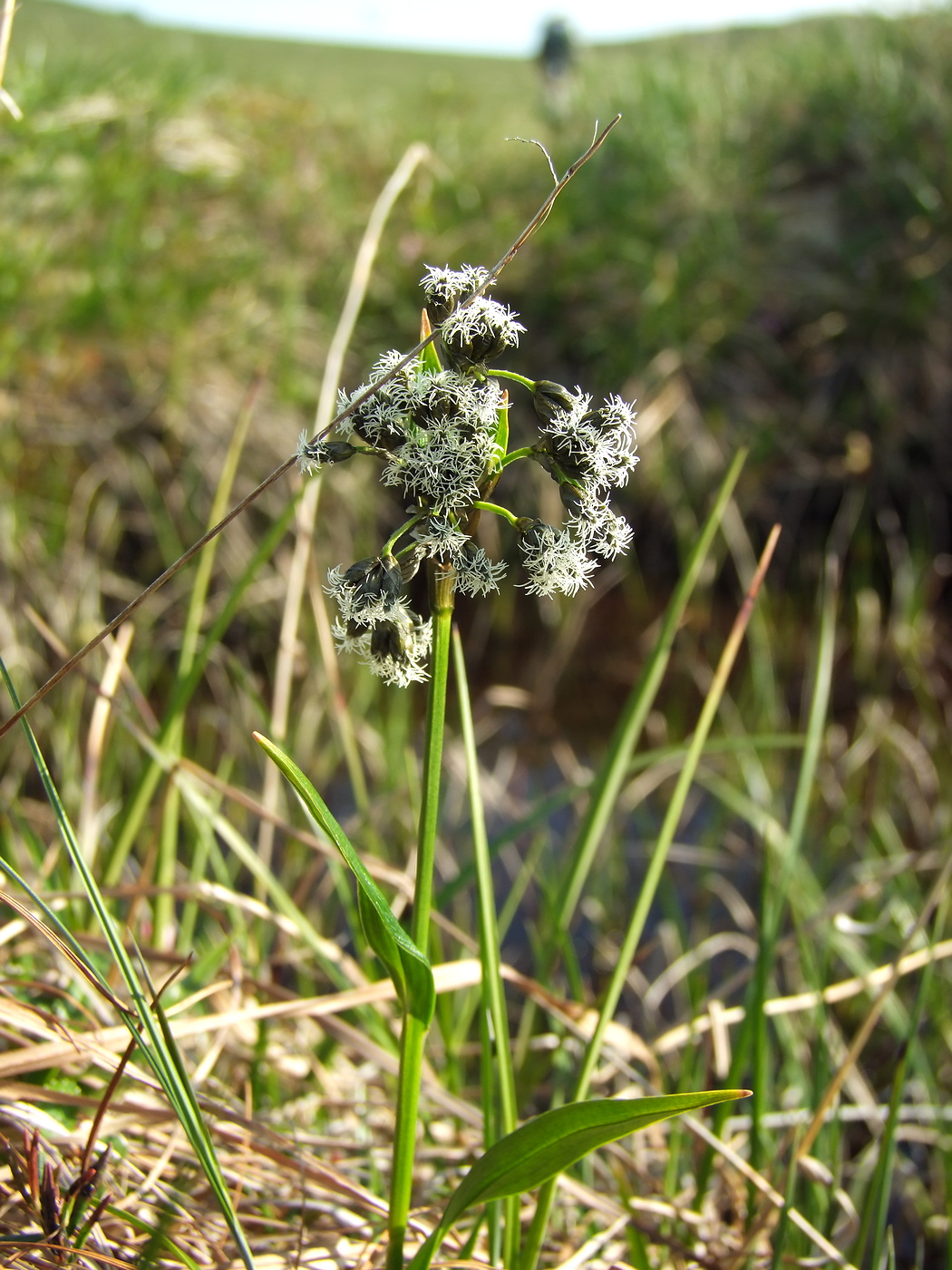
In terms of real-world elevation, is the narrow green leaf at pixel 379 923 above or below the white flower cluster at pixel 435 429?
below

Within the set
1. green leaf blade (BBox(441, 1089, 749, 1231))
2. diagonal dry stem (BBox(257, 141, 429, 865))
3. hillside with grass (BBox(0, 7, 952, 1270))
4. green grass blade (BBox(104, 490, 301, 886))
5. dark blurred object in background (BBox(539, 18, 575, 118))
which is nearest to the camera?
green leaf blade (BBox(441, 1089, 749, 1231))

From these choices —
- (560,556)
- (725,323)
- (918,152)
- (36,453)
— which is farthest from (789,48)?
(560,556)

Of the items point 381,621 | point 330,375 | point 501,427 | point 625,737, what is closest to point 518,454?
point 501,427

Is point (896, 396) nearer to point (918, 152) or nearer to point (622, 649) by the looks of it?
point (918, 152)

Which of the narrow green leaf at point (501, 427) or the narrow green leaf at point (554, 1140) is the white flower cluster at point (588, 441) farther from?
the narrow green leaf at point (554, 1140)

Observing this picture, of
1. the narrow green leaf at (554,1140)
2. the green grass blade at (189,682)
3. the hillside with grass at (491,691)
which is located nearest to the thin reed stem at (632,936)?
the hillside with grass at (491,691)

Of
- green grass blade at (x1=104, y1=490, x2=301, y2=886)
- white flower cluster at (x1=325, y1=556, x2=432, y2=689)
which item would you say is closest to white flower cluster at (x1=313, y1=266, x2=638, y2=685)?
white flower cluster at (x1=325, y1=556, x2=432, y2=689)

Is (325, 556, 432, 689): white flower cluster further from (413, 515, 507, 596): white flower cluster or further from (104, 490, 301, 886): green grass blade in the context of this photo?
(104, 490, 301, 886): green grass blade

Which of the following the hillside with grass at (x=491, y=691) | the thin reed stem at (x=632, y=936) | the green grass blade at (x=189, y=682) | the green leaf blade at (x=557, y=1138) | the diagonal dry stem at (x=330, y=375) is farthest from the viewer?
the diagonal dry stem at (x=330, y=375)
